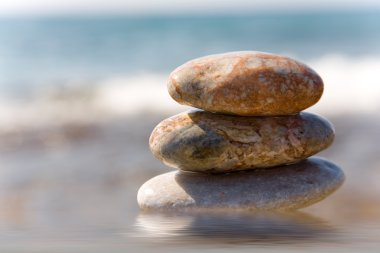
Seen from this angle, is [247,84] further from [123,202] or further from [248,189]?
[123,202]

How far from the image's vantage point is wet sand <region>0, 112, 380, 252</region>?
13.8ft

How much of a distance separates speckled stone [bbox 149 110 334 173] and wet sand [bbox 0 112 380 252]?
1.34ft

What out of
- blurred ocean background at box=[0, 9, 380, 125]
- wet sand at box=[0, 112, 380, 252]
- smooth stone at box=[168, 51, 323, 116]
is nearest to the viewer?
wet sand at box=[0, 112, 380, 252]

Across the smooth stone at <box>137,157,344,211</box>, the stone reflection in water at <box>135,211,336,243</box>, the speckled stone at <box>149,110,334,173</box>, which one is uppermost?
the speckled stone at <box>149,110,334,173</box>

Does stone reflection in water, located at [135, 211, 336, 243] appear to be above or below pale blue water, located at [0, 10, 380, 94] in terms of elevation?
below

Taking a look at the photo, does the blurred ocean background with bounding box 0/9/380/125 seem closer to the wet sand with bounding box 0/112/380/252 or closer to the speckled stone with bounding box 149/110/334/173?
the wet sand with bounding box 0/112/380/252

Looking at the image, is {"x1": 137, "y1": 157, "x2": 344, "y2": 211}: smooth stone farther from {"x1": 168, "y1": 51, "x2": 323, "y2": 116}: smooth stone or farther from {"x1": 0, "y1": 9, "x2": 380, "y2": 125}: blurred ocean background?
{"x1": 0, "y1": 9, "x2": 380, "y2": 125}: blurred ocean background

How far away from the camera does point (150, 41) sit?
2325cm

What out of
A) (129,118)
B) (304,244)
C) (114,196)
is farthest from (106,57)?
(304,244)

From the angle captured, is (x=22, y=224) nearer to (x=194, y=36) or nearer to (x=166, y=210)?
(x=166, y=210)

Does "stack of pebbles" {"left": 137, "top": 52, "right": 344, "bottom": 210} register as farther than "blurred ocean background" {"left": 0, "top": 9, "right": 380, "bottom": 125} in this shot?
No

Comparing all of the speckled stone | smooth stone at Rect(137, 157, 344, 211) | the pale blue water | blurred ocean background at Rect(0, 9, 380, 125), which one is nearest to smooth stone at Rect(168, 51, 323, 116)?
the speckled stone

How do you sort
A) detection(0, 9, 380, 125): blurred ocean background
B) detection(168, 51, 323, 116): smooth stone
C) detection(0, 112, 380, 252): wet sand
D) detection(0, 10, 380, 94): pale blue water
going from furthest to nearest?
detection(0, 10, 380, 94): pale blue water, detection(0, 9, 380, 125): blurred ocean background, detection(168, 51, 323, 116): smooth stone, detection(0, 112, 380, 252): wet sand

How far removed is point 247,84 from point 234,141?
412 mm
